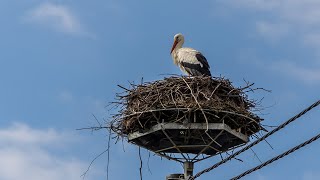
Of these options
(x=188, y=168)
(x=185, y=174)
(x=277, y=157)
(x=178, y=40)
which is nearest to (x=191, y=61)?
(x=178, y=40)

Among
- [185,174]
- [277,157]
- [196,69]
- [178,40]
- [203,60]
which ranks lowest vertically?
[277,157]

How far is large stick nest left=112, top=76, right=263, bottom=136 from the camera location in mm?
8172

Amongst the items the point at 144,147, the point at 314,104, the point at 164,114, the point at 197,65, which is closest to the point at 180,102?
the point at 164,114

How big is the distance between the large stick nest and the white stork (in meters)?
1.68

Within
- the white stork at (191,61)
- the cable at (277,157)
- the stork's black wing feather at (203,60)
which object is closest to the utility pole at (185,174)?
the cable at (277,157)

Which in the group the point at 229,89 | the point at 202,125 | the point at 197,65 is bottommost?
the point at 202,125

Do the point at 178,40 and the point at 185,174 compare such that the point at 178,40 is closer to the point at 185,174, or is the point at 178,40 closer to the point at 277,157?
the point at 185,174

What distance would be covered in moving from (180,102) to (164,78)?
0.91 m

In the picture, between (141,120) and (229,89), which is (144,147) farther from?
(229,89)

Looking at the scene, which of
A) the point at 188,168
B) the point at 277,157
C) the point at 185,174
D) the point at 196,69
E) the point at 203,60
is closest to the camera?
the point at 277,157

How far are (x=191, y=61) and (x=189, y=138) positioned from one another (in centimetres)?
295

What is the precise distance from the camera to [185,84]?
28.9 ft

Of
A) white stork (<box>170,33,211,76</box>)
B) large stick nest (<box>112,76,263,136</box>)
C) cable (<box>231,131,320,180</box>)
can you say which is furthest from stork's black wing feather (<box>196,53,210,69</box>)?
cable (<box>231,131,320,180</box>)

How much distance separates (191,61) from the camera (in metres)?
11.0
